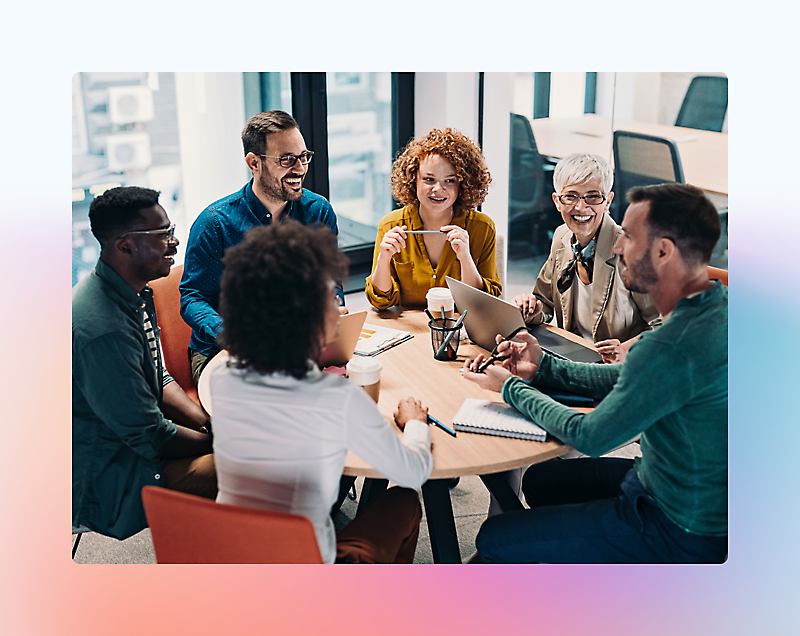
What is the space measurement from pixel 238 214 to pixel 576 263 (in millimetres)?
1310

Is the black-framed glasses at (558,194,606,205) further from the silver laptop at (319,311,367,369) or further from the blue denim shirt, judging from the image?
the blue denim shirt

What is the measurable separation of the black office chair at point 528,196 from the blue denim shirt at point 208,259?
147 cm

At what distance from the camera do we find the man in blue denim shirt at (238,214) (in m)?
2.79

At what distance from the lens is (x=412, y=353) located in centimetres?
257

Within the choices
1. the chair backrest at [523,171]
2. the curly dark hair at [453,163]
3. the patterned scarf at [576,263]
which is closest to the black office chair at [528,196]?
the chair backrest at [523,171]

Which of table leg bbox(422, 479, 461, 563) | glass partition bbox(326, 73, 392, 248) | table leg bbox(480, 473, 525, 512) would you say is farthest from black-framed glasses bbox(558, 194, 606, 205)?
glass partition bbox(326, 73, 392, 248)

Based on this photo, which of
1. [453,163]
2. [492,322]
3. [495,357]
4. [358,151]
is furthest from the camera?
[358,151]

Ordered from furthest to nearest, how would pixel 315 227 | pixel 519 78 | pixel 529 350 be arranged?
1. pixel 519 78
2. pixel 529 350
3. pixel 315 227

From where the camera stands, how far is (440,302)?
2.71 metres

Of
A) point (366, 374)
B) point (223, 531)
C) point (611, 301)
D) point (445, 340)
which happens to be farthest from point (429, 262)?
point (223, 531)

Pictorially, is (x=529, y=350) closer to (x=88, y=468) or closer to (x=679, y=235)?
(x=679, y=235)

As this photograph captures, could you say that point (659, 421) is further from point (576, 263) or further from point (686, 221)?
point (576, 263)
